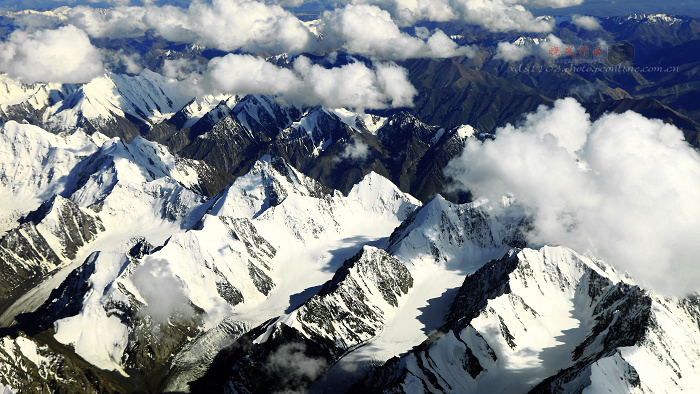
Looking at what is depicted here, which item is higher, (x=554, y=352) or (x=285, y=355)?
(x=285, y=355)

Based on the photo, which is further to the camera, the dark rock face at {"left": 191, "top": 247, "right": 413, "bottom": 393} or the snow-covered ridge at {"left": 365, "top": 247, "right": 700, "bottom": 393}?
the dark rock face at {"left": 191, "top": 247, "right": 413, "bottom": 393}

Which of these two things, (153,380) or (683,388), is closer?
(683,388)

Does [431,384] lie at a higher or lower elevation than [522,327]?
higher

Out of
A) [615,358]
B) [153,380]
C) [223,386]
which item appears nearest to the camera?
[615,358]

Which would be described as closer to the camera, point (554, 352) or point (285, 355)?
point (554, 352)

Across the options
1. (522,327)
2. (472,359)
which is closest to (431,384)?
(472,359)

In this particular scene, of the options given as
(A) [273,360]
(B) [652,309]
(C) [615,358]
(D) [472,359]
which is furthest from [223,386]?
(B) [652,309]

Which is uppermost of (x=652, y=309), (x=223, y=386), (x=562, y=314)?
(x=652, y=309)

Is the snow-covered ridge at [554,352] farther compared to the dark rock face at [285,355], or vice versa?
the dark rock face at [285,355]

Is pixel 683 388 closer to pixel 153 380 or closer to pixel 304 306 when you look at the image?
pixel 304 306

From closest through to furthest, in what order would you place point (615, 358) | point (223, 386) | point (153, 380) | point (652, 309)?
point (615, 358) < point (652, 309) < point (223, 386) < point (153, 380)
